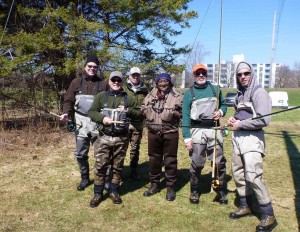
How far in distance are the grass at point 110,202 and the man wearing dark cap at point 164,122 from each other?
1.75 ft

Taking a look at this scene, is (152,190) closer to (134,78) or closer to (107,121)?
(107,121)

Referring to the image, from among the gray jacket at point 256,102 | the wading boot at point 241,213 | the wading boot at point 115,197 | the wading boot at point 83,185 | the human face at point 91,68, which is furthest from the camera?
the wading boot at point 83,185

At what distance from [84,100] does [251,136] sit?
239 cm

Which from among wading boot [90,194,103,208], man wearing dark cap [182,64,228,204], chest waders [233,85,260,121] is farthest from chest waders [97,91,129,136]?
chest waders [233,85,260,121]

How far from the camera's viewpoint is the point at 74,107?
187 inches

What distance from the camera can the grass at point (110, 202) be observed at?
384 centimetres

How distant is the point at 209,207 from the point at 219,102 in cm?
147

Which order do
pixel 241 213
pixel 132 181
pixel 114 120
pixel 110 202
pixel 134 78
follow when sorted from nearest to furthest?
pixel 241 213
pixel 114 120
pixel 110 202
pixel 134 78
pixel 132 181

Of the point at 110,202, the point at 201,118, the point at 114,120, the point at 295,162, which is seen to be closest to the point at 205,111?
the point at 201,118

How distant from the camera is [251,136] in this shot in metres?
3.69

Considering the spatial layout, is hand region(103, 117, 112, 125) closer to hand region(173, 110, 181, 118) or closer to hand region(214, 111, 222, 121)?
hand region(173, 110, 181, 118)

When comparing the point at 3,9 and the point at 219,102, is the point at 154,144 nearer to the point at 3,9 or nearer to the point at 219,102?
the point at 219,102

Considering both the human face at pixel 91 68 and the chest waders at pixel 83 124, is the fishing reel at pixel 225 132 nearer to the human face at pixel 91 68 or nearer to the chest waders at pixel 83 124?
the chest waders at pixel 83 124

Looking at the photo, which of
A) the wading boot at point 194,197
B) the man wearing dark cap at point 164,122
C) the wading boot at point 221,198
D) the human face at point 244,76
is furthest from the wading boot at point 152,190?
the human face at point 244,76
